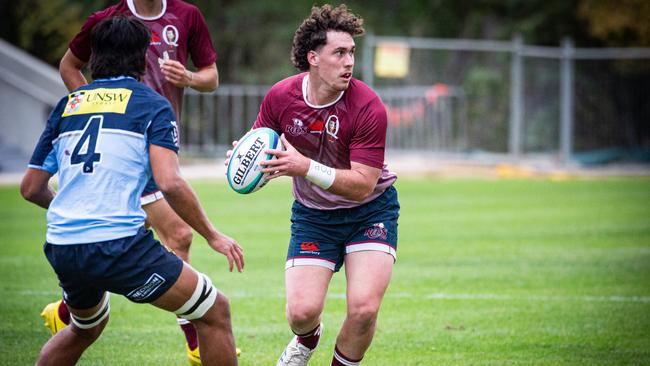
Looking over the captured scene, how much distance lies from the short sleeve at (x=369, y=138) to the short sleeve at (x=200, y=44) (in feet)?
5.59

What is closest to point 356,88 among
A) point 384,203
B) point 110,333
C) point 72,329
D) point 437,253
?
point 384,203

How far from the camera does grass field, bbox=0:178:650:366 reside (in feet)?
22.2

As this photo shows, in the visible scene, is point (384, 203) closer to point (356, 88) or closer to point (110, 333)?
point (356, 88)

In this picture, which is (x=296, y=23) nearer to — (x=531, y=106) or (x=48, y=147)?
(x=531, y=106)

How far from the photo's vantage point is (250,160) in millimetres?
5305

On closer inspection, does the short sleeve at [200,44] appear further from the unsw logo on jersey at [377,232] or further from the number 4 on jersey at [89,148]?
the number 4 on jersey at [89,148]

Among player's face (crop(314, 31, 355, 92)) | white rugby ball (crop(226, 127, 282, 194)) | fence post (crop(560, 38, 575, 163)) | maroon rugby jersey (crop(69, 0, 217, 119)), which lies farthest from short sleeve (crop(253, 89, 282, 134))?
fence post (crop(560, 38, 575, 163))

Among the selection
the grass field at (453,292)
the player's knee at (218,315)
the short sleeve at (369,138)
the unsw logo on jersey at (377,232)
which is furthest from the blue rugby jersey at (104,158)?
the grass field at (453,292)

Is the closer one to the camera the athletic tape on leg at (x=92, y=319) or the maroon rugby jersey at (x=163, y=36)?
the athletic tape on leg at (x=92, y=319)

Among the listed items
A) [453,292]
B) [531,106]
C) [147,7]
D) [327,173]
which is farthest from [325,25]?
[531,106]

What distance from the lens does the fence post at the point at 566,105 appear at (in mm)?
23234

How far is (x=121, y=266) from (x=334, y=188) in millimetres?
1527

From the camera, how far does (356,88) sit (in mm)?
5812

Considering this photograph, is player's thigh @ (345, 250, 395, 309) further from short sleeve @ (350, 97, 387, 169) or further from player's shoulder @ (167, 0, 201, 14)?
player's shoulder @ (167, 0, 201, 14)
